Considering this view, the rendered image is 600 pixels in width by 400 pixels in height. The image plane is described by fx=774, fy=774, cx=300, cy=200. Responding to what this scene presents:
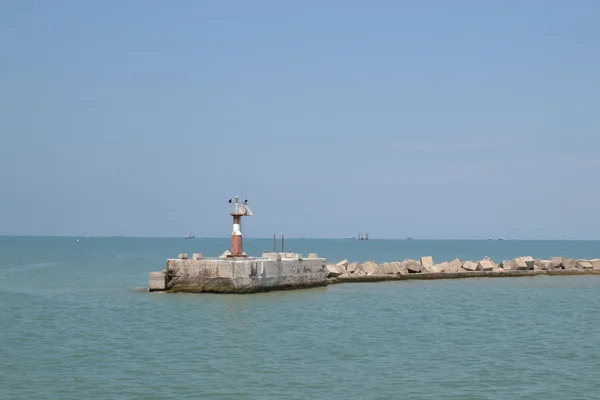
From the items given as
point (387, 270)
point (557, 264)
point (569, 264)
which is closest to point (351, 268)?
point (387, 270)

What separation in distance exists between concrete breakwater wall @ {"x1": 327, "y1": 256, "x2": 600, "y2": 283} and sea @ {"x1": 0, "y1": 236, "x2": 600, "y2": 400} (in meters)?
6.47

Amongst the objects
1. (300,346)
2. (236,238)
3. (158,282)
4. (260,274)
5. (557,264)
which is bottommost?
(300,346)

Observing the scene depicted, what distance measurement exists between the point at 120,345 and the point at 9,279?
27.4m

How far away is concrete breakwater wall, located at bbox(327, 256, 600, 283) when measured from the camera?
38.3 meters

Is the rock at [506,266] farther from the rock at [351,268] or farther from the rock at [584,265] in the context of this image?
the rock at [351,268]

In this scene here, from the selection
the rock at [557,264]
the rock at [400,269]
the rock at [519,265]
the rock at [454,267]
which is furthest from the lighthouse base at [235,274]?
the rock at [557,264]

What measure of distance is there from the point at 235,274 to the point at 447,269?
16886 mm

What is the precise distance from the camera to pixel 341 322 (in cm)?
2267

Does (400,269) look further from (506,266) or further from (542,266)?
(542,266)

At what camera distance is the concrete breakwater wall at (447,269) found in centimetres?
3828

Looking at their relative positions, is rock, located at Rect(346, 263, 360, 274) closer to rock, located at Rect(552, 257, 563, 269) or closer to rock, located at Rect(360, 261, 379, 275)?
rock, located at Rect(360, 261, 379, 275)

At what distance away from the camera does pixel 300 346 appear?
18.4 meters

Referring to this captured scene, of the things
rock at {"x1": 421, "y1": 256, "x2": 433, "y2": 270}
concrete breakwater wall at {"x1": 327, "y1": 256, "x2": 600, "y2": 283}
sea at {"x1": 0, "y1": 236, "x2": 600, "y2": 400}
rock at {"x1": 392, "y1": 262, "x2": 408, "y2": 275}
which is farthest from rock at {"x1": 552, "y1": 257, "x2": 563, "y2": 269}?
sea at {"x1": 0, "y1": 236, "x2": 600, "y2": 400}

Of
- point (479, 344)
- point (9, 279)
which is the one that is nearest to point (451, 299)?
point (479, 344)
